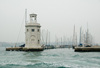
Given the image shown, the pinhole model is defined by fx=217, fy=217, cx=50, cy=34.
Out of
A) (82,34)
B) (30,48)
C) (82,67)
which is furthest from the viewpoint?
(82,34)

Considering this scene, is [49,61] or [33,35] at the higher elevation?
[33,35]

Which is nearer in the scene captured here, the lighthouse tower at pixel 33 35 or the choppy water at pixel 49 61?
the choppy water at pixel 49 61

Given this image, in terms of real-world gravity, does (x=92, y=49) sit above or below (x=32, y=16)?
below

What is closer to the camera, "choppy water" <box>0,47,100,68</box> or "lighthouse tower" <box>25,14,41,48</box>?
"choppy water" <box>0,47,100,68</box>

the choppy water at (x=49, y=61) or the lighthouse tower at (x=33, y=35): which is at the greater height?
the lighthouse tower at (x=33, y=35)

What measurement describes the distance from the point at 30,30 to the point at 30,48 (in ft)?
15.6

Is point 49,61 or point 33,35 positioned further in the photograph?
point 33,35

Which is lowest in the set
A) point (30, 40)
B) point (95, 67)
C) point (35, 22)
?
point (95, 67)

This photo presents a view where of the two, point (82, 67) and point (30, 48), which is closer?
point (82, 67)

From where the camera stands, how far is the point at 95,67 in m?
22.0

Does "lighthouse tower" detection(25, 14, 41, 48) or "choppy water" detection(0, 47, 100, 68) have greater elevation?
"lighthouse tower" detection(25, 14, 41, 48)

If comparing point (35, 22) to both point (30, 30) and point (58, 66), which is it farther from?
point (58, 66)

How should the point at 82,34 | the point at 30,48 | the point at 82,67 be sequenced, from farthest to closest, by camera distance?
the point at 82,34, the point at 30,48, the point at 82,67

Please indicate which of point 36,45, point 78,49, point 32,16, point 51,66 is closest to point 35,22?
point 32,16
